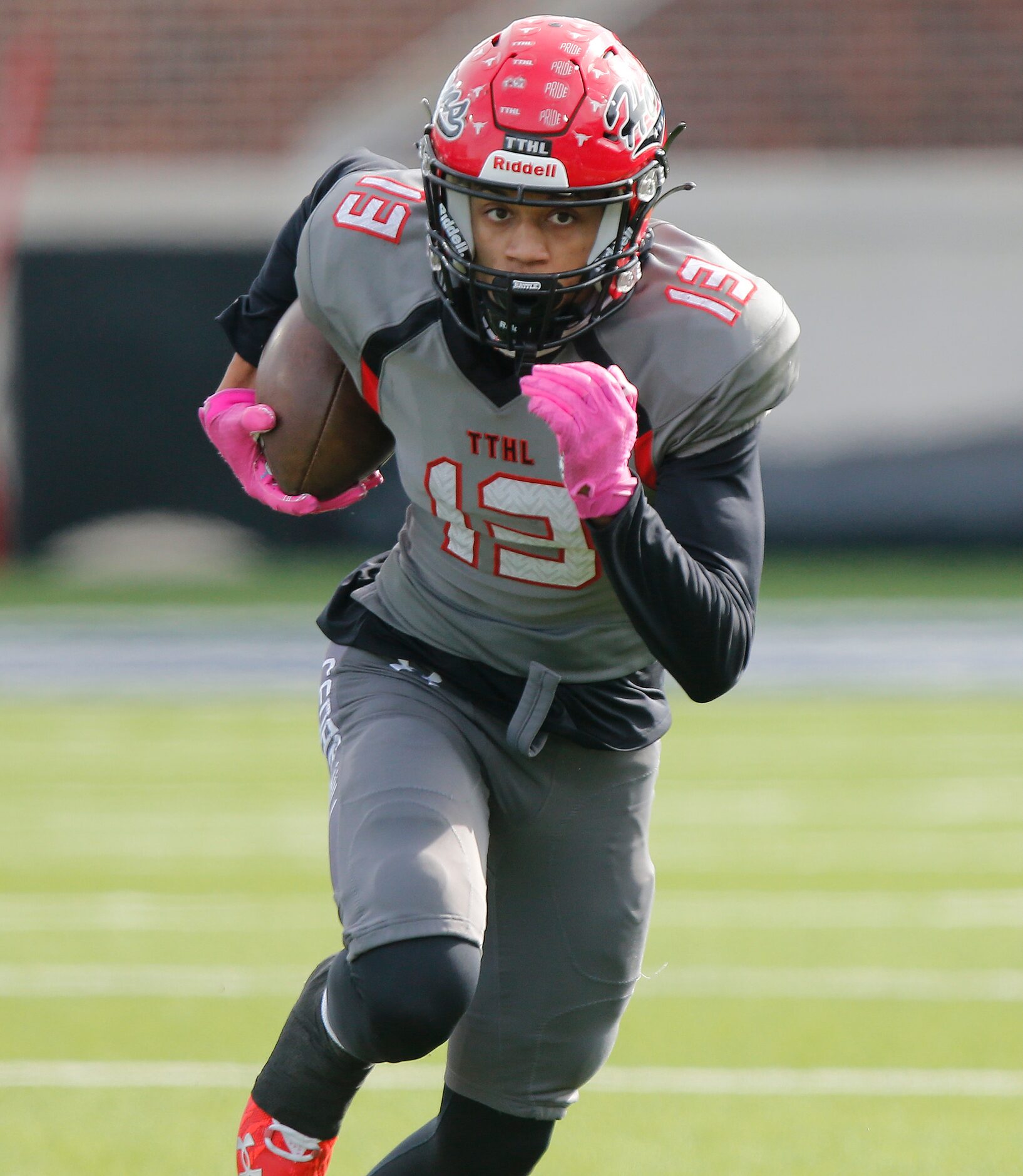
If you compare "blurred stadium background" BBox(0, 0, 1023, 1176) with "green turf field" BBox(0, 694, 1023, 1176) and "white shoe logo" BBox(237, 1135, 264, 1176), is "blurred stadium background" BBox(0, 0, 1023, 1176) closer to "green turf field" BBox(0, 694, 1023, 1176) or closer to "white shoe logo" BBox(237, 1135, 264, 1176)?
"green turf field" BBox(0, 694, 1023, 1176)

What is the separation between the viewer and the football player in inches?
96.3

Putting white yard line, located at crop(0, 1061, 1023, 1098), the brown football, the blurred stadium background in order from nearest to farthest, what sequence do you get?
the brown football, white yard line, located at crop(0, 1061, 1023, 1098), the blurred stadium background

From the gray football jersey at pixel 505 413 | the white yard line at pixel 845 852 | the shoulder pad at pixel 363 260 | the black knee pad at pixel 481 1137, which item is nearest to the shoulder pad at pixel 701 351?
the gray football jersey at pixel 505 413

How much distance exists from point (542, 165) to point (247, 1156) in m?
1.33

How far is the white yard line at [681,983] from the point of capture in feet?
14.2

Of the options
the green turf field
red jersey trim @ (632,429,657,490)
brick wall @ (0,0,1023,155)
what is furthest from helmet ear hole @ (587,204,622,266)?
brick wall @ (0,0,1023,155)

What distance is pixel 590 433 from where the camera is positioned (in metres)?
2.34

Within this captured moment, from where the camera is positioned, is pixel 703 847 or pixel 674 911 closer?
pixel 674 911

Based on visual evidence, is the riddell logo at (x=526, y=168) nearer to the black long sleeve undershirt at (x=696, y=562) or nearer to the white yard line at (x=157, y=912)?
the black long sleeve undershirt at (x=696, y=562)

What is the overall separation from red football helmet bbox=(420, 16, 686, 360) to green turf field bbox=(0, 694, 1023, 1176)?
148cm

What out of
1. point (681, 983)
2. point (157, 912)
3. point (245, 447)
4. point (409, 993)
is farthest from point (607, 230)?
point (157, 912)

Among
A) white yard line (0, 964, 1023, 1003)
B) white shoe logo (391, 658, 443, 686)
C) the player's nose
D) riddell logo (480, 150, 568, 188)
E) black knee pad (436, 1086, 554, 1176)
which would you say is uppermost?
riddell logo (480, 150, 568, 188)

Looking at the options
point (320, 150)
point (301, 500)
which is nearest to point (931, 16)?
point (320, 150)

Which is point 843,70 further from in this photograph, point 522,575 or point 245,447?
point 522,575
